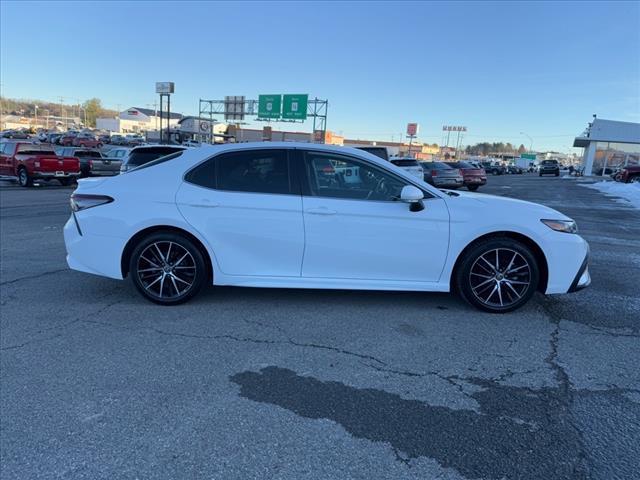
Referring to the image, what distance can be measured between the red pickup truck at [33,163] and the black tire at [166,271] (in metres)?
16.8

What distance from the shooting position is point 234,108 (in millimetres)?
49375

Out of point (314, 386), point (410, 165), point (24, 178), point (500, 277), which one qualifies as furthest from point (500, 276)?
point (24, 178)

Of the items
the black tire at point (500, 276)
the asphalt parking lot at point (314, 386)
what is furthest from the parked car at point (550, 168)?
the black tire at point (500, 276)

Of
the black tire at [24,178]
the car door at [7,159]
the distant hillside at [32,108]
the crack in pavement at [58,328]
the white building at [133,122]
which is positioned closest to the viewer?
the crack in pavement at [58,328]

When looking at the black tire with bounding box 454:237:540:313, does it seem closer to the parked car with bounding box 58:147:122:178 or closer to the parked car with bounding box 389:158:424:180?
the parked car with bounding box 389:158:424:180

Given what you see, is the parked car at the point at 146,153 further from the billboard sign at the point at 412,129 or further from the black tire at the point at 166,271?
the billboard sign at the point at 412,129

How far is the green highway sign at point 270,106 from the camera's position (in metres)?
43.9

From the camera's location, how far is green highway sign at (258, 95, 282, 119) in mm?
43875

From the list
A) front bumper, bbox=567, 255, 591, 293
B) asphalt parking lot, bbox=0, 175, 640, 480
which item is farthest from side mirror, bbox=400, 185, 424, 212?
front bumper, bbox=567, 255, 591, 293

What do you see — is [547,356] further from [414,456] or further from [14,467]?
[14,467]

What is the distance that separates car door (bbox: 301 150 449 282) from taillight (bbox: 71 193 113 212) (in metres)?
2.03

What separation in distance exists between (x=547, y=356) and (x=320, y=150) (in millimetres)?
2746

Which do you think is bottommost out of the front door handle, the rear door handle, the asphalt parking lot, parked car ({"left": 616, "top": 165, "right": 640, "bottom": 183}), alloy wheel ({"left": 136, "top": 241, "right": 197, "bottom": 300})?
the asphalt parking lot

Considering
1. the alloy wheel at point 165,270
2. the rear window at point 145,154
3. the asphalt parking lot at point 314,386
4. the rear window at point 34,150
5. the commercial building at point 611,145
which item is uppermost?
the commercial building at point 611,145
